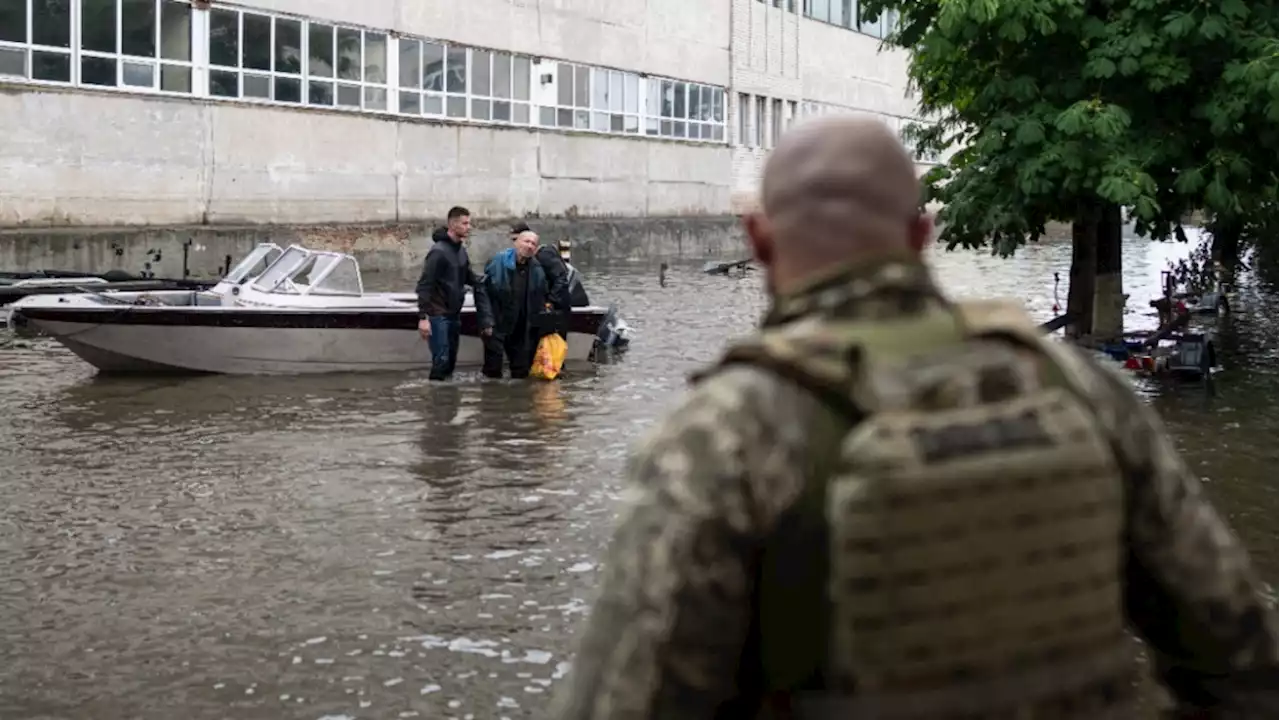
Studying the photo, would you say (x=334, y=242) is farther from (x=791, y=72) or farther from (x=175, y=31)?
(x=791, y=72)

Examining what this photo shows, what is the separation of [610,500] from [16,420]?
619 cm

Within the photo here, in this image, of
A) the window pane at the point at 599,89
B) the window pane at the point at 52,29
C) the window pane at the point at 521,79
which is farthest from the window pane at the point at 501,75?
the window pane at the point at 52,29

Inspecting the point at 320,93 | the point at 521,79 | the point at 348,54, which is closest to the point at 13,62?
the point at 320,93

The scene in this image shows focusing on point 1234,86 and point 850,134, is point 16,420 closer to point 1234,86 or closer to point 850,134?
point 1234,86

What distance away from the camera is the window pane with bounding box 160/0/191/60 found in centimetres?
3334

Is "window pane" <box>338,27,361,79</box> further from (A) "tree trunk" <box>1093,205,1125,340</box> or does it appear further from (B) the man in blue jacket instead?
(A) "tree trunk" <box>1093,205,1125,340</box>

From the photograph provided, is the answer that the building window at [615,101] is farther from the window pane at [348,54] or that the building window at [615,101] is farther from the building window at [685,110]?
the window pane at [348,54]

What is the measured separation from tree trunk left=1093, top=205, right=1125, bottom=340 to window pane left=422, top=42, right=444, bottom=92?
24.8 m

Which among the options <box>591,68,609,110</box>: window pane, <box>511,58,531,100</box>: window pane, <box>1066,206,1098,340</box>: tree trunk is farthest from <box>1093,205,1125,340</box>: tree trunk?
<box>591,68,609,110</box>: window pane

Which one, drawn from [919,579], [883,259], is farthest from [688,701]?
[883,259]

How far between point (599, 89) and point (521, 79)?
165 inches

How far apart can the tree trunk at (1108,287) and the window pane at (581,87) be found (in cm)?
Result: 2993

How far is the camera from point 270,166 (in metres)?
35.4

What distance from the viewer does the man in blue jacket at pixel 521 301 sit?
56.5ft
